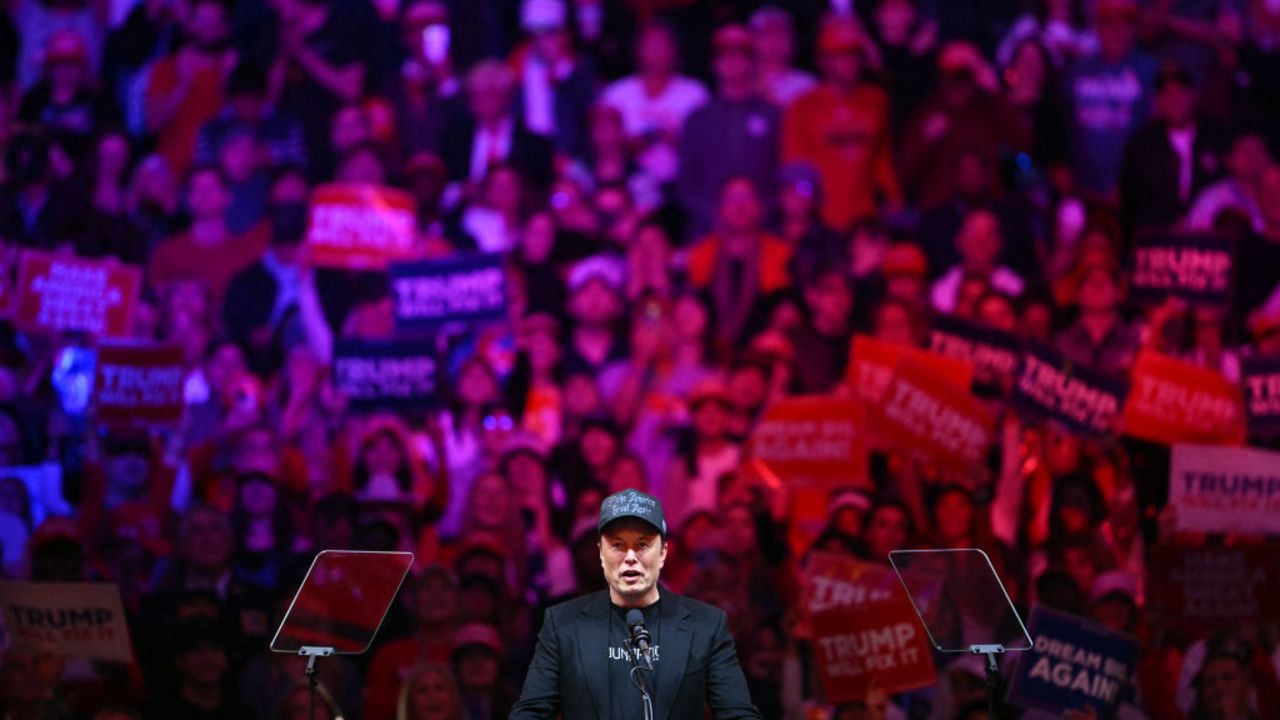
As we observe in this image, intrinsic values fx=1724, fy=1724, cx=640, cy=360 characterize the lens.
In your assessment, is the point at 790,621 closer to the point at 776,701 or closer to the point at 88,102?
the point at 776,701

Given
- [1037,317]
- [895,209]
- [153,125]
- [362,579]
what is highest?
[153,125]

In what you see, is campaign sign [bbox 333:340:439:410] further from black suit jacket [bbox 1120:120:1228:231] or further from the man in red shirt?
black suit jacket [bbox 1120:120:1228:231]

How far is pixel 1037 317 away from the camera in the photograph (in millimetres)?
9117

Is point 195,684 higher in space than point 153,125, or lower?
lower

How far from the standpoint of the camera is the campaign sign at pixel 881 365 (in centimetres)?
857

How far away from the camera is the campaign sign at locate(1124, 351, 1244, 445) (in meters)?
8.51

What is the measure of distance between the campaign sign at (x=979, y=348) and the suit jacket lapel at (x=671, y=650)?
5076 millimetres

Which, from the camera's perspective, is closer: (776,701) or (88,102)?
(776,701)

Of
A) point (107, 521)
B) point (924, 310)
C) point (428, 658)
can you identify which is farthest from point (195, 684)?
point (924, 310)

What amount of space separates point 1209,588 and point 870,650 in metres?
1.63

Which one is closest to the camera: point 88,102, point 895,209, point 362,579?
point 362,579

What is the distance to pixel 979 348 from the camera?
349 inches

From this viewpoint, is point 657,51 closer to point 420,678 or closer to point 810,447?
point 810,447

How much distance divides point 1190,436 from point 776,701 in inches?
99.4
